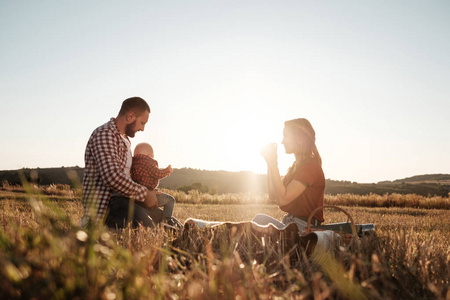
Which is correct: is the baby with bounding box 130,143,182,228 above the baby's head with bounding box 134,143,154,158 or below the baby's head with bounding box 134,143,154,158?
below

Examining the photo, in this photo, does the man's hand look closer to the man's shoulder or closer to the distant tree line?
the man's shoulder

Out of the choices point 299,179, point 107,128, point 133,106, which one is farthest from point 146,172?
point 299,179

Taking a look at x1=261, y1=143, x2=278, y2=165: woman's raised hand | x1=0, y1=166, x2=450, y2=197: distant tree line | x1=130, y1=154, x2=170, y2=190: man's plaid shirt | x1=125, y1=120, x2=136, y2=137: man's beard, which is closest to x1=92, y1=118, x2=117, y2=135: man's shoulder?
x1=125, y1=120, x2=136, y2=137: man's beard

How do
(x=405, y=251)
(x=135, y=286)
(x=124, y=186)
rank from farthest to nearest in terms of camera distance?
1. (x=124, y=186)
2. (x=405, y=251)
3. (x=135, y=286)

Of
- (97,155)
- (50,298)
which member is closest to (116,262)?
(50,298)

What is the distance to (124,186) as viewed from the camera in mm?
4523

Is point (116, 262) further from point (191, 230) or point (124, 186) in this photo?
point (124, 186)

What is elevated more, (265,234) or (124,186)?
(124,186)

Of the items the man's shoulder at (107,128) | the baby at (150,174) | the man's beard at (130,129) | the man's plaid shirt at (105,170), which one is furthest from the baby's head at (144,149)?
the man's shoulder at (107,128)

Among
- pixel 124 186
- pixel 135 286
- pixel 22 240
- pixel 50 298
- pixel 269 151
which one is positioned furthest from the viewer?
pixel 269 151

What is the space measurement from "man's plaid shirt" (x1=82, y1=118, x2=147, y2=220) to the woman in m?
1.97

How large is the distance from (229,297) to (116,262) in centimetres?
71

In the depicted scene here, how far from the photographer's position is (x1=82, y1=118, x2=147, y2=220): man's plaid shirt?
14.8ft

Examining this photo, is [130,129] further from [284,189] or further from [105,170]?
[284,189]
